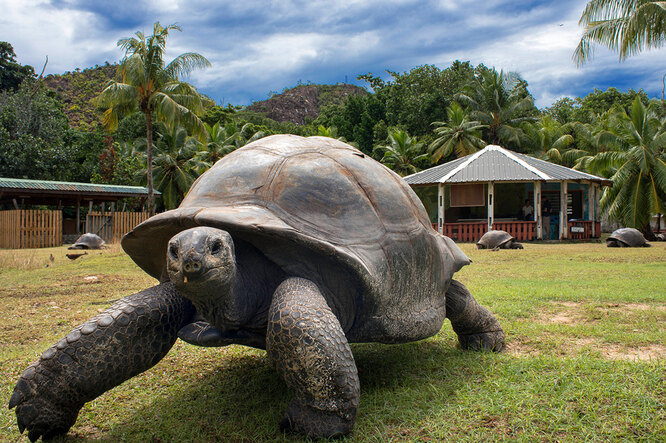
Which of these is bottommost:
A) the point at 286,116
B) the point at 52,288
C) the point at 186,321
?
the point at 52,288

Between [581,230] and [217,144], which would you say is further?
[217,144]

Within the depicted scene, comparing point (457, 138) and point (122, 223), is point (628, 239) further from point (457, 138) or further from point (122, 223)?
point (122, 223)

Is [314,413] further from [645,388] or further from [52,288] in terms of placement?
[52,288]

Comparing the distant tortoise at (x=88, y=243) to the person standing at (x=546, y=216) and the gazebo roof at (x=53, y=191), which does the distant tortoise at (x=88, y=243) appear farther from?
the person standing at (x=546, y=216)

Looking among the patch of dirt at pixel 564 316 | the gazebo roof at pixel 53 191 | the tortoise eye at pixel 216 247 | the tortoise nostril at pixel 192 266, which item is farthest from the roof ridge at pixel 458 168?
the tortoise nostril at pixel 192 266

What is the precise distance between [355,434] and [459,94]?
1226 inches

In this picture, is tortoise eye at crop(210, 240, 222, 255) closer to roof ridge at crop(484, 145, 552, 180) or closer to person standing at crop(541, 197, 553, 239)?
roof ridge at crop(484, 145, 552, 180)

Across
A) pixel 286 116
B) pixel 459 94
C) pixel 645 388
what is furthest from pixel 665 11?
pixel 286 116

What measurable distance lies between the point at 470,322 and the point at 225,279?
6.13 feet

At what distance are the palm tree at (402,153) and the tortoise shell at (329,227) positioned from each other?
26248 mm

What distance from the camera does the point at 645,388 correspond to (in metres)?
2.33

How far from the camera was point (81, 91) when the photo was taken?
51.7 m

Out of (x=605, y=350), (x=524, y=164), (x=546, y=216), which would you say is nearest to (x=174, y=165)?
(x=524, y=164)

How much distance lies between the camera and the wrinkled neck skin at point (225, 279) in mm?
1813
